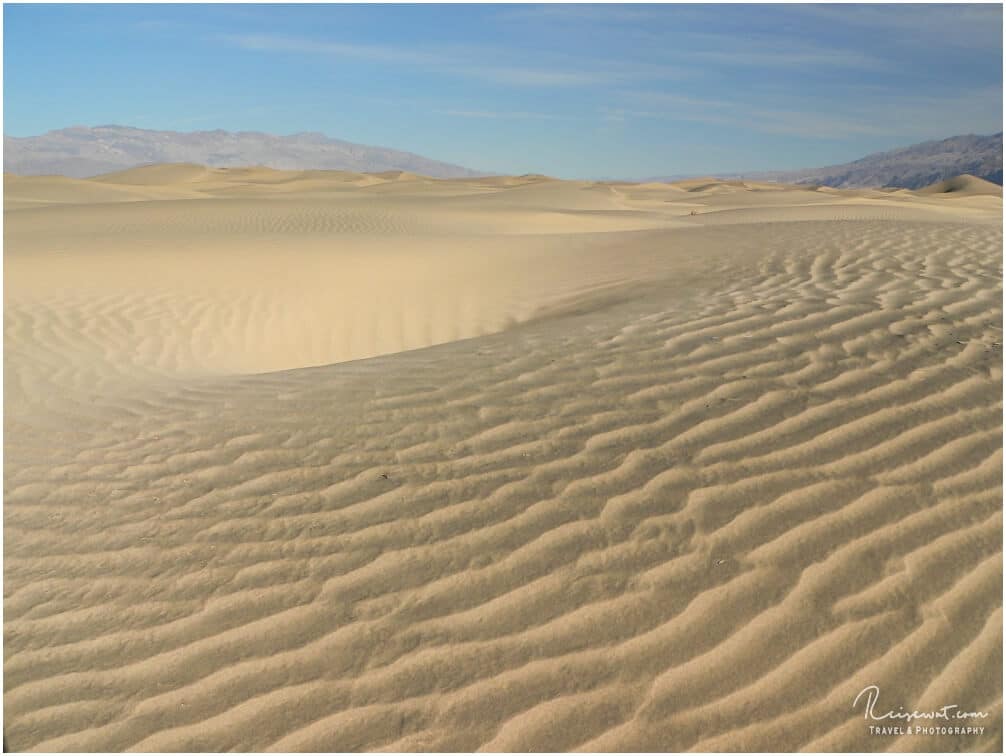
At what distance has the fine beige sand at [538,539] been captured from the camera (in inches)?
99.3

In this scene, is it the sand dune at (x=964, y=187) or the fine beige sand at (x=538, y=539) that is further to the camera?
the sand dune at (x=964, y=187)

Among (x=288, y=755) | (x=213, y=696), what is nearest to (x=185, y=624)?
(x=213, y=696)

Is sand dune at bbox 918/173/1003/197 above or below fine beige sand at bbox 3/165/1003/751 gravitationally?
above

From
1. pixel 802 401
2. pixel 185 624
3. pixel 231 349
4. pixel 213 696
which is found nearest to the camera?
pixel 213 696

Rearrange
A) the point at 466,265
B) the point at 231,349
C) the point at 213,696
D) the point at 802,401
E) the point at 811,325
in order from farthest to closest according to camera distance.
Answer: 1. the point at 466,265
2. the point at 231,349
3. the point at 811,325
4. the point at 802,401
5. the point at 213,696

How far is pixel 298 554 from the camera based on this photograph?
10.5ft

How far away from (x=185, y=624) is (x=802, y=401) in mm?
3077

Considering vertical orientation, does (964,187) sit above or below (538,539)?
above

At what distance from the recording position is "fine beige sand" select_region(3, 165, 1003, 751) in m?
2.52

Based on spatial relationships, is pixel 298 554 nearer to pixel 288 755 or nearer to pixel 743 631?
pixel 288 755

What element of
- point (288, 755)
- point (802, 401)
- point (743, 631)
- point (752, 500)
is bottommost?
point (288, 755)

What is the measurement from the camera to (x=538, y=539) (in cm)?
320

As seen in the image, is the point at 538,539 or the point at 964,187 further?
the point at 964,187

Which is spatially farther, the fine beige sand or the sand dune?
the sand dune
